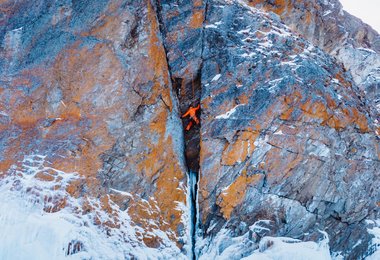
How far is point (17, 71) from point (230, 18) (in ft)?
16.7

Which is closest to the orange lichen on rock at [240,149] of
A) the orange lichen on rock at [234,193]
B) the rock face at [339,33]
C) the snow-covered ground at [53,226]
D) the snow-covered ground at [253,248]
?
the orange lichen on rock at [234,193]

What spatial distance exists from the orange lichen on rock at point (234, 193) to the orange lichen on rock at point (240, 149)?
333 mm

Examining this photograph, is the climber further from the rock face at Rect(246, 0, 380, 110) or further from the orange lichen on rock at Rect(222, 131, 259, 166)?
the rock face at Rect(246, 0, 380, 110)

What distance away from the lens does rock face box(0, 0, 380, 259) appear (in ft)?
24.1

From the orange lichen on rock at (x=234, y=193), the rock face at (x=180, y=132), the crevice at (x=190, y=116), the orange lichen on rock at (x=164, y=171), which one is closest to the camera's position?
the rock face at (x=180, y=132)

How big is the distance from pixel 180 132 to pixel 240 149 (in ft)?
4.56

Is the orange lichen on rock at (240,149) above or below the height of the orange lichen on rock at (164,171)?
above

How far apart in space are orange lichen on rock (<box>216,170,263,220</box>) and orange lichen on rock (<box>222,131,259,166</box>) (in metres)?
0.33

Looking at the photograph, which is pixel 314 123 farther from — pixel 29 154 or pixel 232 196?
pixel 29 154

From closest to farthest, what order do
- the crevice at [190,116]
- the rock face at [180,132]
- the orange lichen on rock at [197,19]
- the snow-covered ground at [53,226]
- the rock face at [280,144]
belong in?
1. the snow-covered ground at [53,226]
2. the rock face at [180,132]
3. the rock face at [280,144]
4. the crevice at [190,116]
5. the orange lichen on rock at [197,19]

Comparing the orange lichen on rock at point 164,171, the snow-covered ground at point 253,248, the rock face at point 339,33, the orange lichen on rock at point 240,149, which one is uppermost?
the rock face at point 339,33

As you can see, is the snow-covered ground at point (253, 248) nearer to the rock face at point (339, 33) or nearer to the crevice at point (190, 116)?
the crevice at point (190, 116)

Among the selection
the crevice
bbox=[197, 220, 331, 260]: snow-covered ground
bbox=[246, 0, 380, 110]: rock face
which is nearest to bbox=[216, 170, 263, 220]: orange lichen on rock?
bbox=[197, 220, 331, 260]: snow-covered ground

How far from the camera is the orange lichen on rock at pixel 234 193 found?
7.79 m
